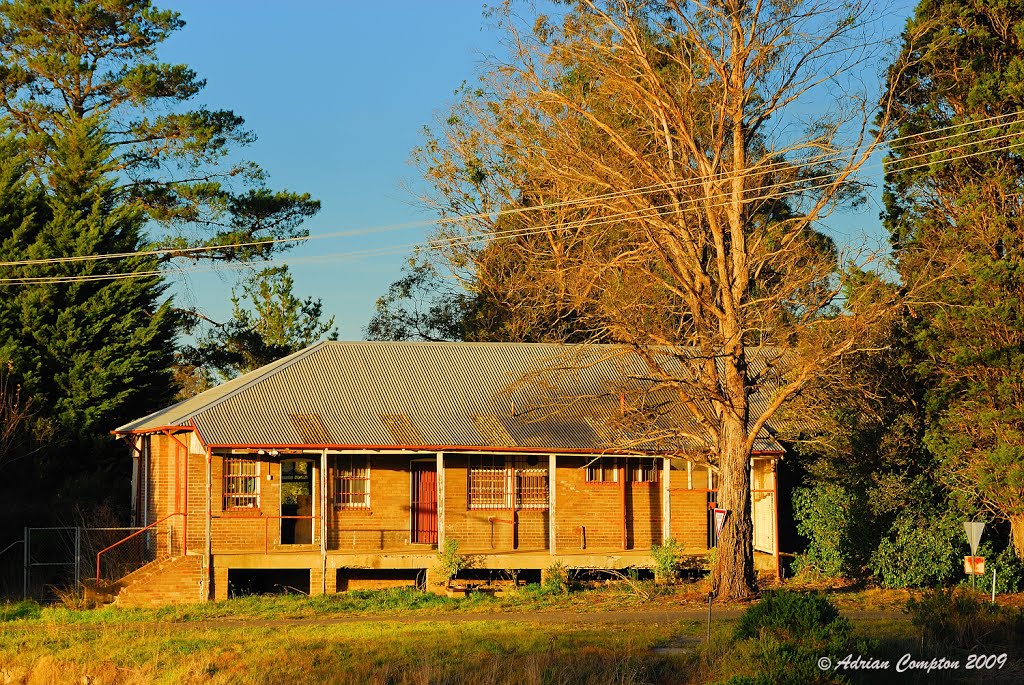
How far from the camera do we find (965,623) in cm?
1839

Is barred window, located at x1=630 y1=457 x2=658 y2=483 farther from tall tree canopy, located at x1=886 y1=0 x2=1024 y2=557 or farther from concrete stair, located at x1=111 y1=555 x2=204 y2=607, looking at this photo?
concrete stair, located at x1=111 y1=555 x2=204 y2=607

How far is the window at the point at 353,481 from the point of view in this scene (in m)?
28.5

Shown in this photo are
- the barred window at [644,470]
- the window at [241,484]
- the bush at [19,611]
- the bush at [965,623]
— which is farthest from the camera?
the barred window at [644,470]

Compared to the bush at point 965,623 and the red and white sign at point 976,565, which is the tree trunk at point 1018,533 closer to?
the red and white sign at point 976,565

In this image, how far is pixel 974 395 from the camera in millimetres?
26625

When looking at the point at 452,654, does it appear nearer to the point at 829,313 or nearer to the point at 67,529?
the point at 67,529

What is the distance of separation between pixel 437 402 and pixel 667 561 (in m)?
6.62

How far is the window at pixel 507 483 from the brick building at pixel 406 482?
34 millimetres

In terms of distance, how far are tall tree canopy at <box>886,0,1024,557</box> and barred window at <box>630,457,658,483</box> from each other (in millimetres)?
6355

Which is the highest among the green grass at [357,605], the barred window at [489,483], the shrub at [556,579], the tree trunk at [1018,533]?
the barred window at [489,483]

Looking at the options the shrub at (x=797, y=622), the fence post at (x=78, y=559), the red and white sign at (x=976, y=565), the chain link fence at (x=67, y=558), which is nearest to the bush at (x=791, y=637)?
the shrub at (x=797, y=622)

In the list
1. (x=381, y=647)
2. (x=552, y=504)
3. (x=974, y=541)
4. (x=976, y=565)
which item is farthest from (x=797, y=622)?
(x=552, y=504)

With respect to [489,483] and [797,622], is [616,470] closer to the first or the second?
[489,483]

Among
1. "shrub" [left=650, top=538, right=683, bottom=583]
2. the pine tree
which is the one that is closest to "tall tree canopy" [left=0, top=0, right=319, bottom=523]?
the pine tree
